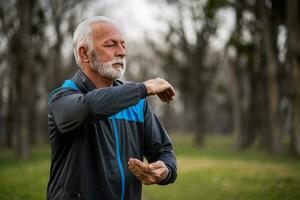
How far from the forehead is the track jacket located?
10.0 inches

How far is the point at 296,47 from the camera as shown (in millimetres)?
20672

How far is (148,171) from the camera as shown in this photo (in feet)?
9.39

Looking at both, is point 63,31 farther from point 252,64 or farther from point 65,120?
point 65,120

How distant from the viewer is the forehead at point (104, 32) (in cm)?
310

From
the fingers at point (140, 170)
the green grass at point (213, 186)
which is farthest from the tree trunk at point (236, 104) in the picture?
the fingers at point (140, 170)

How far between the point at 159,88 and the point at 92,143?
1.67ft

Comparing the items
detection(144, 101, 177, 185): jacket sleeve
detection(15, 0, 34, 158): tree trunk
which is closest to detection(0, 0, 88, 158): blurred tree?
detection(15, 0, 34, 158): tree trunk

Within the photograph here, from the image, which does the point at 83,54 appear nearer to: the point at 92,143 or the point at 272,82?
the point at 92,143

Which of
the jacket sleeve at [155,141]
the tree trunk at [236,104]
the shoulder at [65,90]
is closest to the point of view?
the shoulder at [65,90]

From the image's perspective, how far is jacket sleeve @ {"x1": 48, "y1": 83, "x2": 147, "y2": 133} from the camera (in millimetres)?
2701

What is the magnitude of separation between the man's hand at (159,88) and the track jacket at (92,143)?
5 cm

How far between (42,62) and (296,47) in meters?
17.8

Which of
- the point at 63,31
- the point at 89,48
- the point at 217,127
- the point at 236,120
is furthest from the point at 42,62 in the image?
the point at 217,127

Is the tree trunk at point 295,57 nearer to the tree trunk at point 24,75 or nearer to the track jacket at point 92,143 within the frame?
the tree trunk at point 24,75
